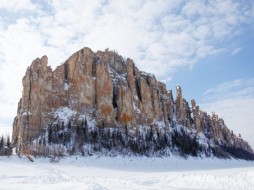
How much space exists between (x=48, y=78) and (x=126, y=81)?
28.8m

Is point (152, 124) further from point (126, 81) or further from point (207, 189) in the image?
point (207, 189)

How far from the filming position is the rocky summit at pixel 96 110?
270ft

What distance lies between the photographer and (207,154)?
414 ft

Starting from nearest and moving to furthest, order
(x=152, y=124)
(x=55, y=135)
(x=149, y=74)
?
(x=55, y=135)
(x=152, y=124)
(x=149, y=74)

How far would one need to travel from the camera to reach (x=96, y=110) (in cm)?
9456

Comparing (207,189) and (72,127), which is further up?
(72,127)

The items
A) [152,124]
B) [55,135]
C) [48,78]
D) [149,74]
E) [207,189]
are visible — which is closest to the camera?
[207,189]

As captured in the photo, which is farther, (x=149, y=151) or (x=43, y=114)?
(x=149, y=151)

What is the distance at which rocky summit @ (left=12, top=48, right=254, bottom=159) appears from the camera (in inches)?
3238

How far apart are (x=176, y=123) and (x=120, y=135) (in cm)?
4246

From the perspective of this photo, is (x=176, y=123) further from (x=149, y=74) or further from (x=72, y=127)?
(x=72, y=127)

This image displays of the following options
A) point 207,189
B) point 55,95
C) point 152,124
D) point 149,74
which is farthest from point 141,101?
point 207,189

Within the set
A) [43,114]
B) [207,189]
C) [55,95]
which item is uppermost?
[55,95]

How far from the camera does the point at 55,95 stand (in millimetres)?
90062
